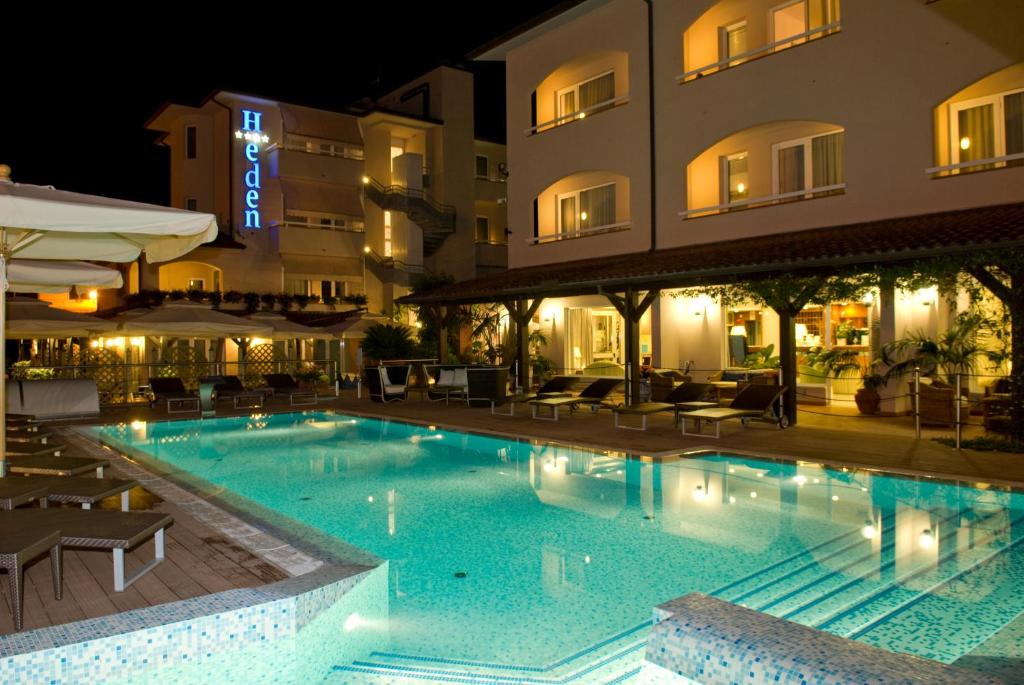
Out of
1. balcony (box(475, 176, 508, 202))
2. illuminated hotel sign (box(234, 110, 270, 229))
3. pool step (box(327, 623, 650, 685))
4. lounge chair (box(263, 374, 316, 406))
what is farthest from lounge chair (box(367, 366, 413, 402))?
balcony (box(475, 176, 508, 202))

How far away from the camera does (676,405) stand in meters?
12.9

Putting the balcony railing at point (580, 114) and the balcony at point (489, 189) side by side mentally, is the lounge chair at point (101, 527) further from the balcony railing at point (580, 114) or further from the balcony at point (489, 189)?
the balcony at point (489, 189)

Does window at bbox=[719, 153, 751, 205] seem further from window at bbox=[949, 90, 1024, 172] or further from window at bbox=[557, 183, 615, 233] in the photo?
window at bbox=[949, 90, 1024, 172]

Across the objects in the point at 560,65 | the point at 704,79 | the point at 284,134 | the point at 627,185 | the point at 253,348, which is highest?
the point at 284,134

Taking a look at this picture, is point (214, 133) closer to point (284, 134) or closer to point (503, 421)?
point (284, 134)

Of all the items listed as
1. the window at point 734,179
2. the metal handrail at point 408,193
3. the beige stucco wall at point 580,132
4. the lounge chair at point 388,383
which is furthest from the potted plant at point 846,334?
the metal handrail at point 408,193

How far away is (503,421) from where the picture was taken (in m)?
14.7

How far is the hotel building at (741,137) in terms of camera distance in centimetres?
1245

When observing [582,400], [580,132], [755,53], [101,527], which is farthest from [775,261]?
[101,527]

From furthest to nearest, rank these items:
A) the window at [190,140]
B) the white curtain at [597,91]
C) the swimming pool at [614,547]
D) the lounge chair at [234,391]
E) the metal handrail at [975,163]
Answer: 1. the window at [190,140]
2. the white curtain at [597,91]
3. the lounge chair at [234,391]
4. the metal handrail at [975,163]
5. the swimming pool at [614,547]

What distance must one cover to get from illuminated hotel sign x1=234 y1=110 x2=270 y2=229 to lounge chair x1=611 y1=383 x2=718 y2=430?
23004 mm

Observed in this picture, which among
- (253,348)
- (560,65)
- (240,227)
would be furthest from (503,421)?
(240,227)

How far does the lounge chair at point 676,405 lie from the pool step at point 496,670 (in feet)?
27.0

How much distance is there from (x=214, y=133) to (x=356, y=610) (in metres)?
32.3
